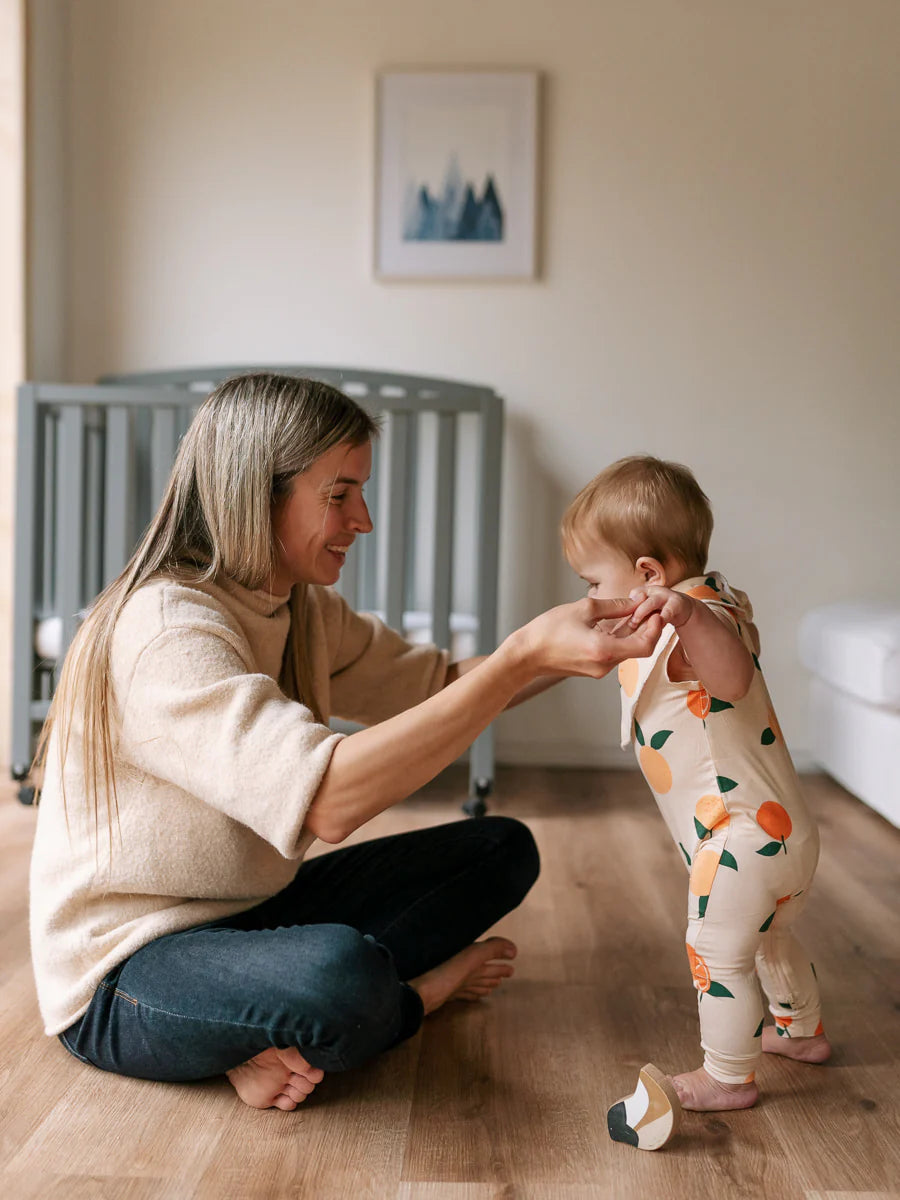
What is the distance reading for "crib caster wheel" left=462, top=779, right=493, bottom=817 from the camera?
246 cm

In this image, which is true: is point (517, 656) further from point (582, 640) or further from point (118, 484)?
point (118, 484)

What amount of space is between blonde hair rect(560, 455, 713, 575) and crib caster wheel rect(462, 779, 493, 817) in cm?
123

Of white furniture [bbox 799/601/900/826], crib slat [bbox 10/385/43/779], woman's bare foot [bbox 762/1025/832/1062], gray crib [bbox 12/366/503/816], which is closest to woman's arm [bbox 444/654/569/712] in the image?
woman's bare foot [bbox 762/1025/832/1062]

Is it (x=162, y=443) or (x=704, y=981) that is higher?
(x=162, y=443)

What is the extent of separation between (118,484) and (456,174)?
1.19 meters

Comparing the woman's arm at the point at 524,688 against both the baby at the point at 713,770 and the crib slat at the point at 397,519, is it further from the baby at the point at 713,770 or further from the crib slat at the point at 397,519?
the crib slat at the point at 397,519

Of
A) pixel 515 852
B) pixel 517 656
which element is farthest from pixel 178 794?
pixel 515 852

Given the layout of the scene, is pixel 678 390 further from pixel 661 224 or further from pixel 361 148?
pixel 361 148

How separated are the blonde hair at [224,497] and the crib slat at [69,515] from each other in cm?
130

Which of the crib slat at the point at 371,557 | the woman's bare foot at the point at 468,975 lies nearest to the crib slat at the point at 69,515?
the crib slat at the point at 371,557

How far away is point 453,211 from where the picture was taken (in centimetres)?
289

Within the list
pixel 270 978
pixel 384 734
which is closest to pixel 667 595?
pixel 384 734

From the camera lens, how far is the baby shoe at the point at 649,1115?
3.67 feet

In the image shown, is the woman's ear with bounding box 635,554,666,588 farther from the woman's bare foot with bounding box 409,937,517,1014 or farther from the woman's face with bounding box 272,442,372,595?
the woman's bare foot with bounding box 409,937,517,1014
